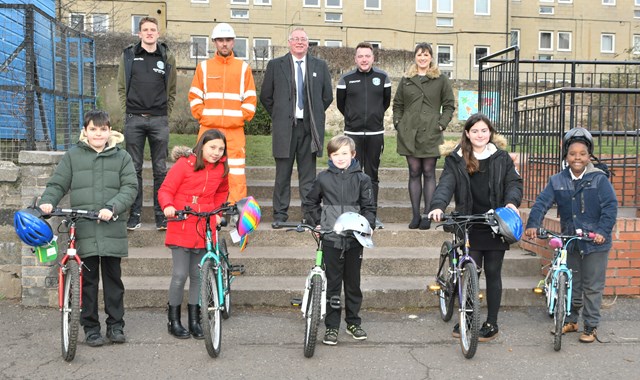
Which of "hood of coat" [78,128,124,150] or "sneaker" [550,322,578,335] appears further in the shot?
"sneaker" [550,322,578,335]

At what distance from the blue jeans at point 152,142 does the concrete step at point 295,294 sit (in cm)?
120

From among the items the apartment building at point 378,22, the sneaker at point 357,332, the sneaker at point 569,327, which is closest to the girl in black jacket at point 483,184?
the sneaker at point 569,327

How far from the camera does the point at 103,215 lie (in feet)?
17.9

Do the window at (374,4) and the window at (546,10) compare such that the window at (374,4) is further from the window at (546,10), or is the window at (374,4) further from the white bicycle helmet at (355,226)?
the white bicycle helmet at (355,226)

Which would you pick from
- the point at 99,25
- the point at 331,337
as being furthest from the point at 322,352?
the point at 99,25

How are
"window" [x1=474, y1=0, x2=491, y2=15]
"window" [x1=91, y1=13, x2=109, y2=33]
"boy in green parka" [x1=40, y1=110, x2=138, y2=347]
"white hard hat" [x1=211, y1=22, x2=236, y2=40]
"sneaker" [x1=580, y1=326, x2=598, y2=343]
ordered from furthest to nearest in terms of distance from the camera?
"window" [x1=474, y1=0, x2=491, y2=15] < "window" [x1=91, y1=13, x2=109, y2=33] < "white hard hat" [x1=211, y1=22, x2=236, y2=40] < "sneaker" [x1=580, y1=326, x2=598, y2=343] < "boy in green parka" [x1=40, y1=110, x2=138, y2=347]

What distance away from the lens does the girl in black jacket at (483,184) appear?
19.4 ft

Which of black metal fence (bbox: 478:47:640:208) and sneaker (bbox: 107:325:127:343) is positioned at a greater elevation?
black metal fence (bbox: 478:47:640:208)

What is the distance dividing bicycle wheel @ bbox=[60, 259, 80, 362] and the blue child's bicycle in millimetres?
3546

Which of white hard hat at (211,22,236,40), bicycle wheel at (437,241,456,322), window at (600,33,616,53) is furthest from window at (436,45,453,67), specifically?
bicycle wheel at (437,241,456,322)

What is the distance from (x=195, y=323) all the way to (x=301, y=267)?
174 cm

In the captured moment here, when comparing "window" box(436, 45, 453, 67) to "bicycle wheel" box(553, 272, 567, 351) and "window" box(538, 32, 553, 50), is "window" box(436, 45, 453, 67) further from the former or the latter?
"bicycle wheel" box(553, 272, 567, 351)

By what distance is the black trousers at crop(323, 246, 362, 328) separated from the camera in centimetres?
582

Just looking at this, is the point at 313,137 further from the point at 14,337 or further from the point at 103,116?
the point at 14,337
